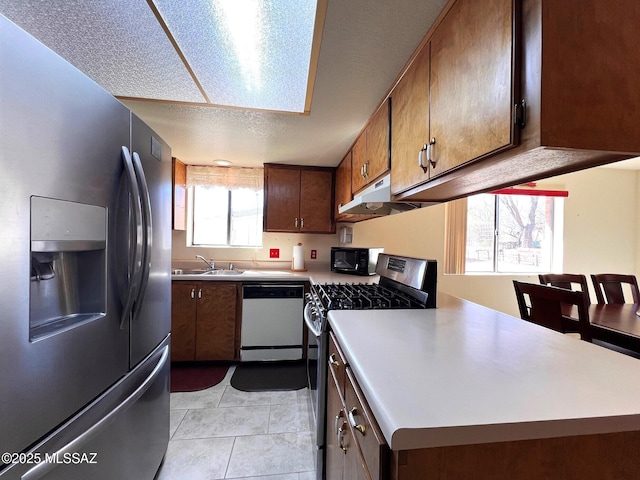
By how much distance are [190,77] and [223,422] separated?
213 cm

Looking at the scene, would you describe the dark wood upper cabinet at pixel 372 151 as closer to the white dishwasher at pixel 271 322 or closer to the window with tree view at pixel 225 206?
the white dishwasher at pixel 271 322

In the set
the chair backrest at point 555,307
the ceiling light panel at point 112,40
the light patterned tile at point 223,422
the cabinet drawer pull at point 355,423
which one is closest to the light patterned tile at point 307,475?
the light patterned tile at point 223,422

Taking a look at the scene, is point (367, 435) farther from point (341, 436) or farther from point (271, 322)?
point (271, 322)

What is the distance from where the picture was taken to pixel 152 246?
3.88ft

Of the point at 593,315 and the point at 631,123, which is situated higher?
the point at 631,123

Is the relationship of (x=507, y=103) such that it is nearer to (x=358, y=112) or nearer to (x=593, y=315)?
(x=358, y=112)

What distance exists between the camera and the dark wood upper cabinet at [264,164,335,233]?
2.96 m

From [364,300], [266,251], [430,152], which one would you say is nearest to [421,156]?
[430,152]

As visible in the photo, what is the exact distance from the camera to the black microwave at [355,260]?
2.52 metres

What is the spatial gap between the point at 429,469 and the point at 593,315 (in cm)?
227

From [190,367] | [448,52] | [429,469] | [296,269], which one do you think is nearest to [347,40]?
[448,52]

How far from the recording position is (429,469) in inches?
Answer: 20.6

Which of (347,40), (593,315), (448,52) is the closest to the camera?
(448,52)

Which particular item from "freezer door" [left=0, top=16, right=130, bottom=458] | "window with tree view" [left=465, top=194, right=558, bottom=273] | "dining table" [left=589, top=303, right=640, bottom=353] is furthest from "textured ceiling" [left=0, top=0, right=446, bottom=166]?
"window with tree view" [left=465, top=194, right=558, bottom=273]
